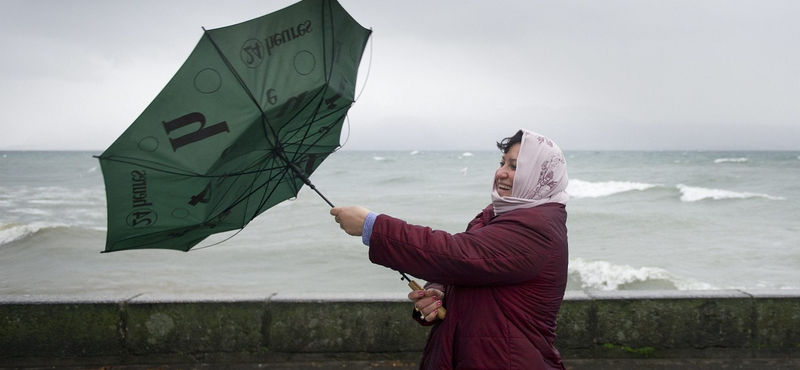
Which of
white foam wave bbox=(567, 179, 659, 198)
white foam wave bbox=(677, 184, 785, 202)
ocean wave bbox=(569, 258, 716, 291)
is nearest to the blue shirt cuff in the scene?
ocean wave bbox=(569, 258, 716, 291)

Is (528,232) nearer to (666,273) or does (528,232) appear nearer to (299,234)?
(666,273)

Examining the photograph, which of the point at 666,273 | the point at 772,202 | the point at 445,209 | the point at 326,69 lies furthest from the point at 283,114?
the point at 772,202

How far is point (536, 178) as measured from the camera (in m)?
1.86

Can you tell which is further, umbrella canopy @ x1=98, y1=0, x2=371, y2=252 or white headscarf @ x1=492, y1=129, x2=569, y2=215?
umbrella canopy @ x1=98, y1=0, x2=371, y2=252

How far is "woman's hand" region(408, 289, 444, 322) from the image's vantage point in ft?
6.78

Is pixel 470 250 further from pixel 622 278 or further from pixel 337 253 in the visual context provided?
pixel 337 253

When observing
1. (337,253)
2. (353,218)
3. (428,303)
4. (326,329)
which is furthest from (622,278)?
(353,218)

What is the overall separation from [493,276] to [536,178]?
14.1 inches

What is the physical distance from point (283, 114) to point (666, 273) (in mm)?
8297

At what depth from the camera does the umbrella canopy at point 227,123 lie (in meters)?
2.11

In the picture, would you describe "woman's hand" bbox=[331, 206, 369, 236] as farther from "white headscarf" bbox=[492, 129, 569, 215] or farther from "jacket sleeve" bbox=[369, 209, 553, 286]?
"white headscarf" bbox=[492, 129, 569, 215]

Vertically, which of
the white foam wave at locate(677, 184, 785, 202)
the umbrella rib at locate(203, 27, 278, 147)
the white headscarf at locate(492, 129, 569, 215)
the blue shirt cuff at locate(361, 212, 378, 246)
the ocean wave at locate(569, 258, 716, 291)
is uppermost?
the umbrella rib at locate(203, 27, 278, 147)

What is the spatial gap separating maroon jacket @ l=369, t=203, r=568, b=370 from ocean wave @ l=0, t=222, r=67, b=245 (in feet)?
41.8

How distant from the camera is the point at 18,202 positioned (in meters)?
20.3
